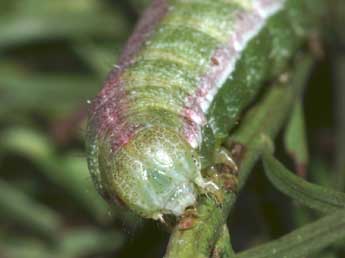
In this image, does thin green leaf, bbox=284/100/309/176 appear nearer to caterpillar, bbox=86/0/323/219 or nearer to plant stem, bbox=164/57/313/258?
plant stem, bbox=164/57/313/258

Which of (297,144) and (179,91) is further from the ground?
(179,91)

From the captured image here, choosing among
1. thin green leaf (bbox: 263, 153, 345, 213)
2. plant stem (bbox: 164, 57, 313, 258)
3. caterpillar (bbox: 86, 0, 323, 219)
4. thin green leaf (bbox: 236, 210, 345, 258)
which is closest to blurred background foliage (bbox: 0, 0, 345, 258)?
plant stem (bbox: 164, 57, 313, 258)

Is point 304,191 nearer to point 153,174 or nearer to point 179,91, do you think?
point 153,174

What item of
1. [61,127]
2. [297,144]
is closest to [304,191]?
[297,144]

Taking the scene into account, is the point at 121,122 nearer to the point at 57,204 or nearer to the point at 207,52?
the point at 207,52

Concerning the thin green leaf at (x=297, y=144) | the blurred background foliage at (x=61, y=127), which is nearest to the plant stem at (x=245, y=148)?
the thin green leaf at (x=297, y=144)

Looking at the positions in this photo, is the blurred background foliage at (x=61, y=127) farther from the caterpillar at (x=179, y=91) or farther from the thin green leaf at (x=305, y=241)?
the thin green leaf at (x=305, y=241)

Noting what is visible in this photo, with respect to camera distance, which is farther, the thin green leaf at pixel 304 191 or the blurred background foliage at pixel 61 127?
the blurred background foliage at pixel 61 127
